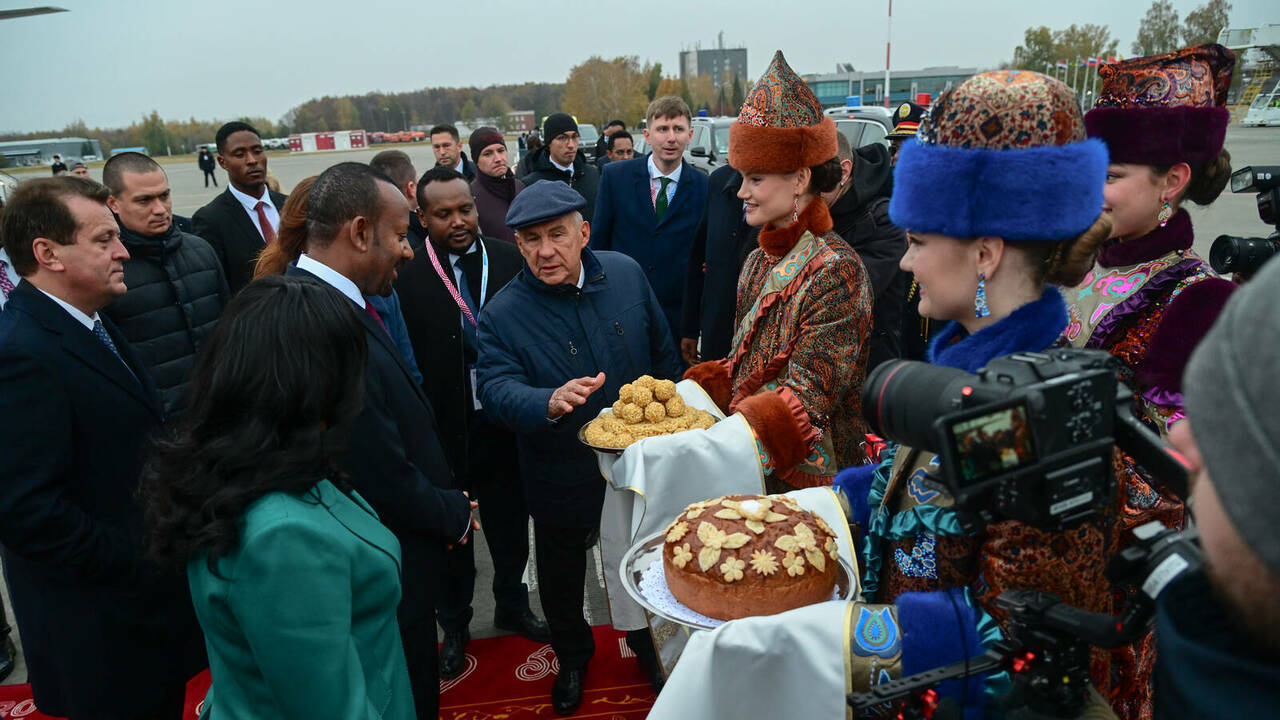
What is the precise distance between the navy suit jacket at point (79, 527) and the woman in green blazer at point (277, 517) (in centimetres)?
71

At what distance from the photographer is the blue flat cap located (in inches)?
122

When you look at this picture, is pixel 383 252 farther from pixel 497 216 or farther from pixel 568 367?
pixel 497 216

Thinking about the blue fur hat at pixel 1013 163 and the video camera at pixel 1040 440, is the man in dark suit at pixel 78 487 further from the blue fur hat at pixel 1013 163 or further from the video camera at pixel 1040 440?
the blue fur hat at pixel 1013 163

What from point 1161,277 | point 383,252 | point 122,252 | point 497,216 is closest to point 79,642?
point 122,252

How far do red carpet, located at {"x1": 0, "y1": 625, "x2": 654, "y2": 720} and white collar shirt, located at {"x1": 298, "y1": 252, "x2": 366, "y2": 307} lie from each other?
6.67 ft

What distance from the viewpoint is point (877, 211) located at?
4.95 meters

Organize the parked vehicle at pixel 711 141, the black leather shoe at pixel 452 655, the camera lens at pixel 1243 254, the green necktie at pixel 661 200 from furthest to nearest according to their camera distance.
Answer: the parked vehicle at pixel 711 141, the green necktie at pixel 661 200, the black leather shoe at pixel 452 655, the camera lens at pixel 1243 254

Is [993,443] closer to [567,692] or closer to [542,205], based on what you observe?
[542,205]

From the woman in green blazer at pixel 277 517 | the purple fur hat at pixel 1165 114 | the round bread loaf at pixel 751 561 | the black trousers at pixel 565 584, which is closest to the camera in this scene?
the woman in green blazer at pixel 277 517

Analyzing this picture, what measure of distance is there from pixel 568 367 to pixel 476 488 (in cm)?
128

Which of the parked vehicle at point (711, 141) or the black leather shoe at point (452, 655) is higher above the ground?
the parked vehicle at point (711, 141)

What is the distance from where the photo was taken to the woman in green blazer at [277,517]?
60.7 inches

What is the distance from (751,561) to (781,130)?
5.35 feet

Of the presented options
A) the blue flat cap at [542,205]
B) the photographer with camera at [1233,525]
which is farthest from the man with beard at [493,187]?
the photographer with camera at [1233,525]
